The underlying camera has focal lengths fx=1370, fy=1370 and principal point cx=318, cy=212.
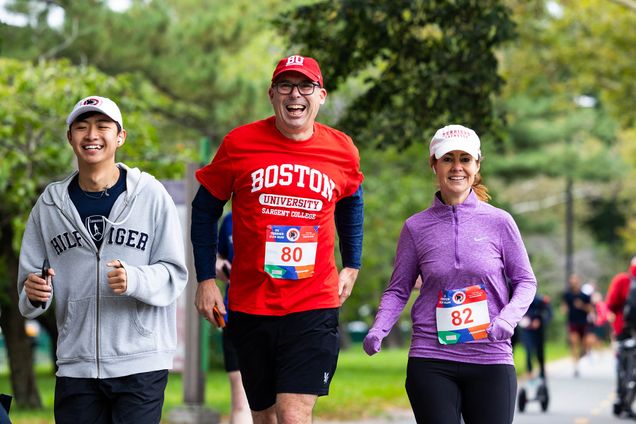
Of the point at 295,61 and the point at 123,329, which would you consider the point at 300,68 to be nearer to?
the point at 295,61

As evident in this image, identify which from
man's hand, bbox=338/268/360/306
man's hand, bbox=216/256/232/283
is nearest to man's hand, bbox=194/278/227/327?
man's hand, bbox=338/268/360/306

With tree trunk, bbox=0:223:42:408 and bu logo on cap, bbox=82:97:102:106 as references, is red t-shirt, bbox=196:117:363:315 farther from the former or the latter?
tree trunk, bbox=0:223:42:408

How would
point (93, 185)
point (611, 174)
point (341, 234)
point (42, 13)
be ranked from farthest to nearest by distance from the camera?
1. point (611, 174)
2. point (42, 13)
3. point (341, 234)
4. point (93, 185)

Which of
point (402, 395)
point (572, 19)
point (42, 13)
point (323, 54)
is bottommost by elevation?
point (402, 395)

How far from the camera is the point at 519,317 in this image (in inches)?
222

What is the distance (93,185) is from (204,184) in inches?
34.7

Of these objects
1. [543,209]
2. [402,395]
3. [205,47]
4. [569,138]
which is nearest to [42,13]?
[205,47]

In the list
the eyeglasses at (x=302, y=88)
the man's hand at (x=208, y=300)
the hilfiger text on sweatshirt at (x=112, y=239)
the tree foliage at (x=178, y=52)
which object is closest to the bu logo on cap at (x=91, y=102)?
the hilfiger text on sweatshirt at (x=112, y=239)

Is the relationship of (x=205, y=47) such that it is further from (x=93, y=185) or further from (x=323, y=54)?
(x=93, y=185)

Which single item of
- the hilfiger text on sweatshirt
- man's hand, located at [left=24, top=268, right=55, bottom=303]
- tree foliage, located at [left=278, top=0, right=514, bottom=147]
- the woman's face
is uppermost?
tree foliage, located at [left=278, top=0, right=514, bottom=147]

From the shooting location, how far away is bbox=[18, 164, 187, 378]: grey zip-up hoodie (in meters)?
5.29

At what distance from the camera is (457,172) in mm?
5824

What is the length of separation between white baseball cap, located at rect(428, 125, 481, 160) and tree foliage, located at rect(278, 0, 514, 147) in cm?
487

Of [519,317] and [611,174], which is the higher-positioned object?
[611,174]
